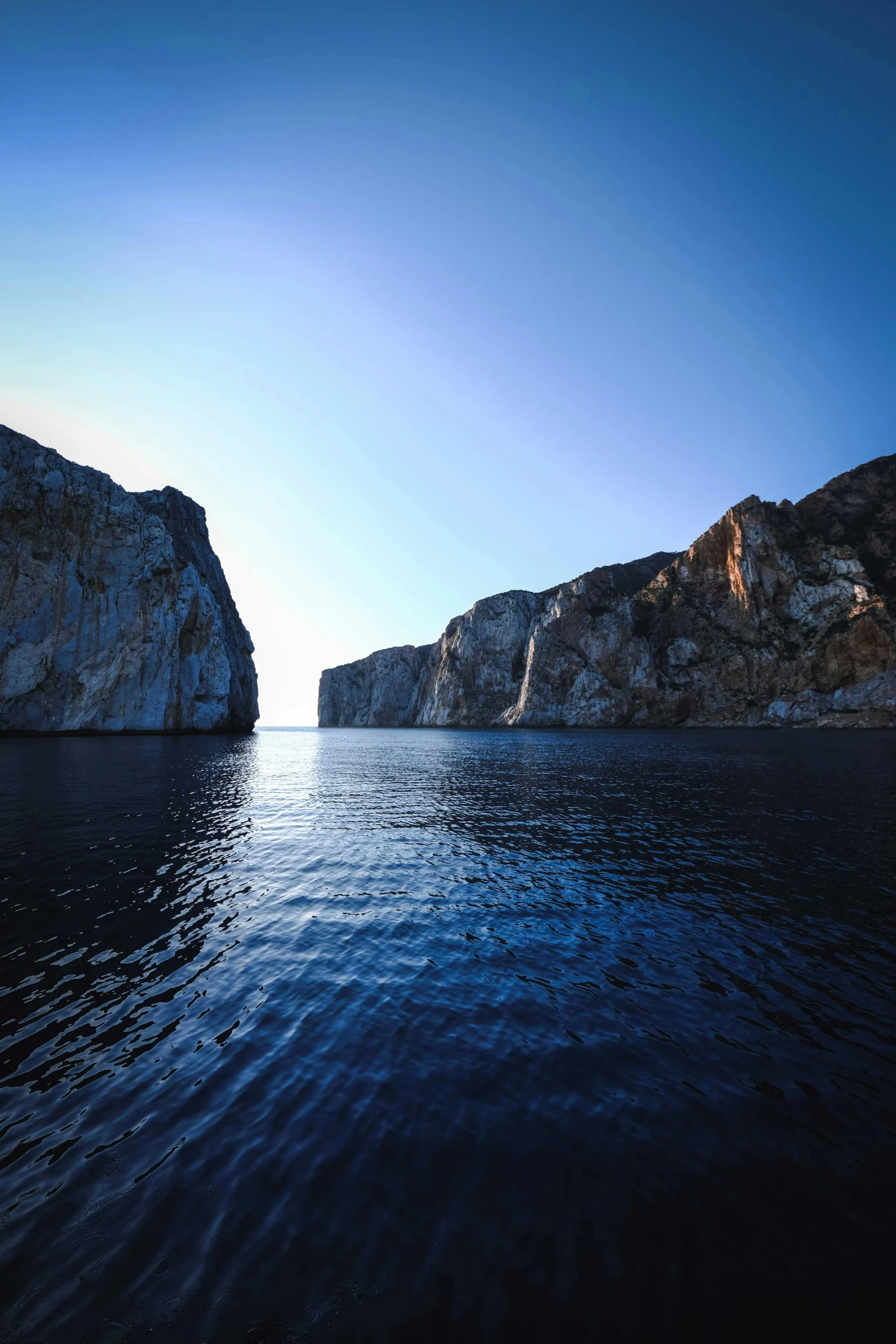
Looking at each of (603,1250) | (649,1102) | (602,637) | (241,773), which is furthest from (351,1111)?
(602,637)

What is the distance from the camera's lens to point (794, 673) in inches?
4658

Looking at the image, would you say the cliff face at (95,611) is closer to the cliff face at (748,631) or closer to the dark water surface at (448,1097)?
the dark water surface at (448,1097)

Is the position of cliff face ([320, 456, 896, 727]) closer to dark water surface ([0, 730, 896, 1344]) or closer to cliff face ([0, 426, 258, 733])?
cliff face ([0, 426, 258, 733])

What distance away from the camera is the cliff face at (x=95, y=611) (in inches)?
3031

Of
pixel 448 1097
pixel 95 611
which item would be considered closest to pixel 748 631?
pixel 95 611

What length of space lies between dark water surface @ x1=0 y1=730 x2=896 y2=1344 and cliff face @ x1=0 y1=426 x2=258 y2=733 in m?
70.6

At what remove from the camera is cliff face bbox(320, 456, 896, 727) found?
11106cm

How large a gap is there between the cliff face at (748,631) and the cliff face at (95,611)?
307 feet

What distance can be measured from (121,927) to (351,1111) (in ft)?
35.6

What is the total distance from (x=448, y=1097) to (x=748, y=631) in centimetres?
14261

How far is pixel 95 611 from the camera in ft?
277

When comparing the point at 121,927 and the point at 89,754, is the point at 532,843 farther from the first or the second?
the point at 89,754

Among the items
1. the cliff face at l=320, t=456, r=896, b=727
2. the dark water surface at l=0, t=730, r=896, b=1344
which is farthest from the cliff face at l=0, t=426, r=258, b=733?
the cliff face at l=320, t=456, r=896, b=727

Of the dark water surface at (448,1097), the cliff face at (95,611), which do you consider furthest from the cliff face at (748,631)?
the dark water surface at (448,1097)
